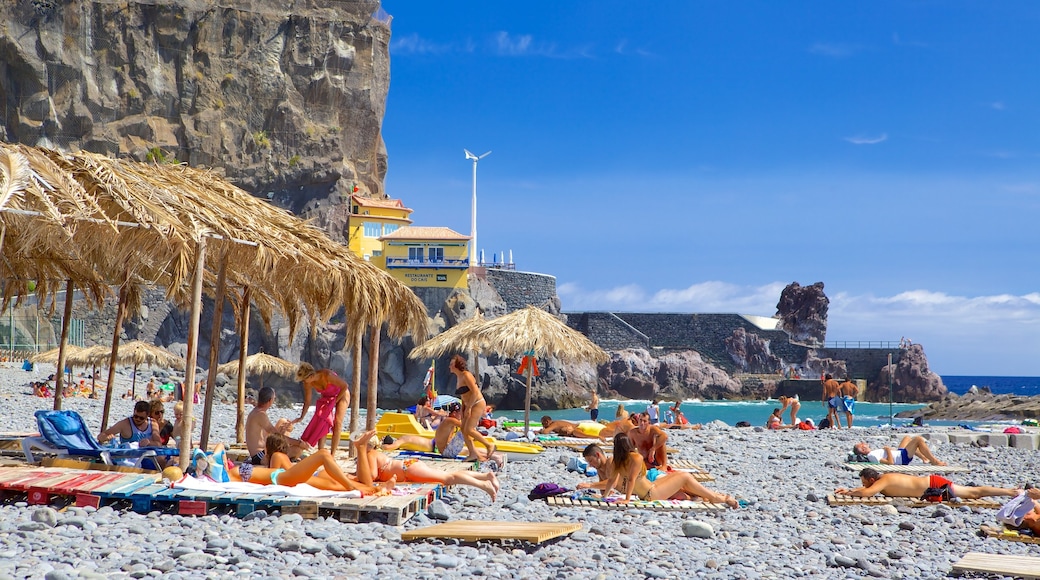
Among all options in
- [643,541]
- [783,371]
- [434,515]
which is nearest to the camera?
[643,541]

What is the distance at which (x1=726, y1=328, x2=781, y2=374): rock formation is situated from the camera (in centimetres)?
5962

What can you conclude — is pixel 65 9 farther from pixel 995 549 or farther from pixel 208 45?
pixel 995 549

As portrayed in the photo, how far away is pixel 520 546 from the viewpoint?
19.6 ft

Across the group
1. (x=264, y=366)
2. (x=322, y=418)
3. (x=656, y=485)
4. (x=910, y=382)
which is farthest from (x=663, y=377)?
(x=656, y=485)

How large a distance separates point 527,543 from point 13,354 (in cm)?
3166

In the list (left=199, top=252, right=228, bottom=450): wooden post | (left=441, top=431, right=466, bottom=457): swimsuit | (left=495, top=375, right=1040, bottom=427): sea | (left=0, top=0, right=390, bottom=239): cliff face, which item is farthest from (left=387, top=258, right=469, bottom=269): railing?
(left=199, top=252, right=228, bottom=450): wooden post

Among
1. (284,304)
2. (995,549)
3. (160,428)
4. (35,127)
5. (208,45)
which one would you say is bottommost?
(995,549)

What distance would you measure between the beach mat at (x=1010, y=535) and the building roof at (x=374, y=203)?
4223 cm

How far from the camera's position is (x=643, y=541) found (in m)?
6.48

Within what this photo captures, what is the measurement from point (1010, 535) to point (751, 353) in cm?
5409

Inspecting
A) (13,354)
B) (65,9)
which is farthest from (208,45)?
(13,354)

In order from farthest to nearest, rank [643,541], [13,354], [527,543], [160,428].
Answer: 1. [13,354]
2. [160,428]
3. [643,541]
4. [527,543]

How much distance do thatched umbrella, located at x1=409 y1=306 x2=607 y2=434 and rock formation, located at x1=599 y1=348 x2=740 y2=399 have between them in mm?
39296

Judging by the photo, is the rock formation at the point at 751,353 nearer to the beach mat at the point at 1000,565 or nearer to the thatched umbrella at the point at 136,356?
the thatched umbrella at the point at 136,356
